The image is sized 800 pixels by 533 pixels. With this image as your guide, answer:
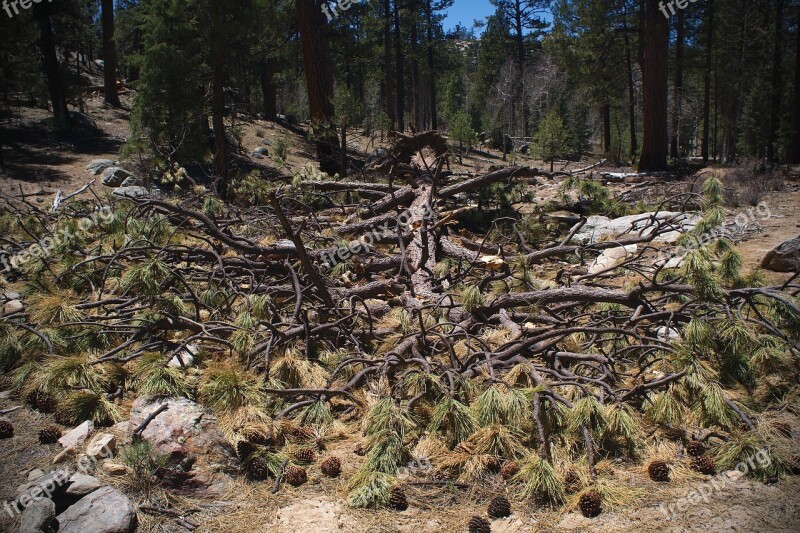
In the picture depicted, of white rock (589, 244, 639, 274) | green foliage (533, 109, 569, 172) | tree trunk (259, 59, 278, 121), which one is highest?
tree trunk (259, 59, 278, 121)

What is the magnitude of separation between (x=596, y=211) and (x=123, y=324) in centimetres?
727

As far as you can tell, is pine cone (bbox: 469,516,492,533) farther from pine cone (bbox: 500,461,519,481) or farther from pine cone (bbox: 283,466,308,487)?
pine cone (bbox: 283,466,308,487)

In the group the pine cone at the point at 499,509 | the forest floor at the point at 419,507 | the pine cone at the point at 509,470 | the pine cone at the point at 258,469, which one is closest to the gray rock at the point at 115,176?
the forest floor at the point at 419,507

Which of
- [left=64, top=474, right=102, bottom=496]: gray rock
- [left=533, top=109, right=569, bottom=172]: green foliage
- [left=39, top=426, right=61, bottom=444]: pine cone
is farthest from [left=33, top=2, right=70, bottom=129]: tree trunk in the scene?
[left=64, top=474, right=102, bottom=496]: gray rock

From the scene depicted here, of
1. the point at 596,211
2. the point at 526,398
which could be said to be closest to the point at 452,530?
the point at 526,398

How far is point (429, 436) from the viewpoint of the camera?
10.2 feet

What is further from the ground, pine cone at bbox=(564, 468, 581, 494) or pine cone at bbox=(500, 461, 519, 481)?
pine cone at bbox=(500, 461, 519, 481)

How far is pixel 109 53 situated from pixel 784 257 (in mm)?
19053

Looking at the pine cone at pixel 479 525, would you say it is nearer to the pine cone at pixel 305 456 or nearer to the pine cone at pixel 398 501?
the pine cone at pixel 398 501

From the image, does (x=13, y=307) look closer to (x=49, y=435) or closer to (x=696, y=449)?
(x=49, y=435)

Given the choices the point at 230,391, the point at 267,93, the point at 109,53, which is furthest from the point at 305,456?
the point at 267,93

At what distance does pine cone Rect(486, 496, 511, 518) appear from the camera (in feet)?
8.36

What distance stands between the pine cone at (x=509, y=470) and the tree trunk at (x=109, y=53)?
61.4 feet

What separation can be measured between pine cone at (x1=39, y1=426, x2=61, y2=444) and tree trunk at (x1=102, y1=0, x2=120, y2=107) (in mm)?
17228
